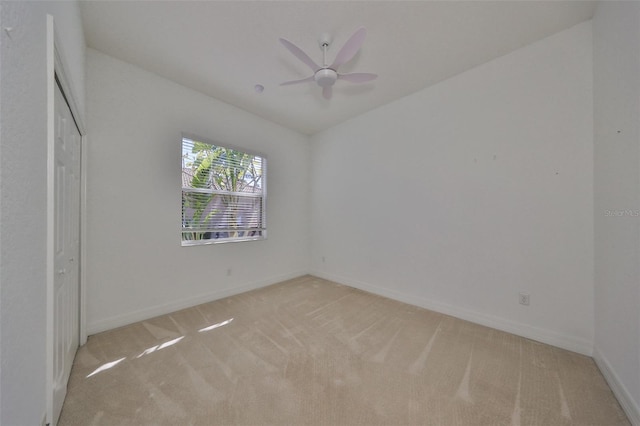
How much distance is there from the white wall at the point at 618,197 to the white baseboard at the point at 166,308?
3575mm

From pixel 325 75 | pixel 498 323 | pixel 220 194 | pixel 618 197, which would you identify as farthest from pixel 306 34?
pixel 498 323

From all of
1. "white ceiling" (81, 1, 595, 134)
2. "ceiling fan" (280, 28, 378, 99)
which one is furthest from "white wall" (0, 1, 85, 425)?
"ceiling fan" (280, 28, 378, 99)

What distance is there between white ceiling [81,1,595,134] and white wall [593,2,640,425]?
0.52 meters

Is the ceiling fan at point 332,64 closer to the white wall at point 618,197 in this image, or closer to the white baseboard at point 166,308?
the white wall at point 618,197

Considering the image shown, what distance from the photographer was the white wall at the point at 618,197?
1.36 metres

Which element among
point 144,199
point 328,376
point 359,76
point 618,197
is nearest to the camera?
point 618,197

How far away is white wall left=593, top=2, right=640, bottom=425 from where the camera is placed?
4.45 feet

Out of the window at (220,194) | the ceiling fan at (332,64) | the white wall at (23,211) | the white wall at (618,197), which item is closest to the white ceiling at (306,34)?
the ceiling fan at (332,64)

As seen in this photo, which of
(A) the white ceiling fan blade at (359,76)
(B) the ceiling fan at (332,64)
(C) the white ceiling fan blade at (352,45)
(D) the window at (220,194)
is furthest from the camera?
(D) the window at (220,194)

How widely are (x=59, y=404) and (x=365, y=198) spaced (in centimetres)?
341

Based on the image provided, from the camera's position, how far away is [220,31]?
1.99m

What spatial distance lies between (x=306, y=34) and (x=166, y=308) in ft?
10.6

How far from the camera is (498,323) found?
231cm

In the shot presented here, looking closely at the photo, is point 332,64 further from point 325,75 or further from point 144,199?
point 144,199
